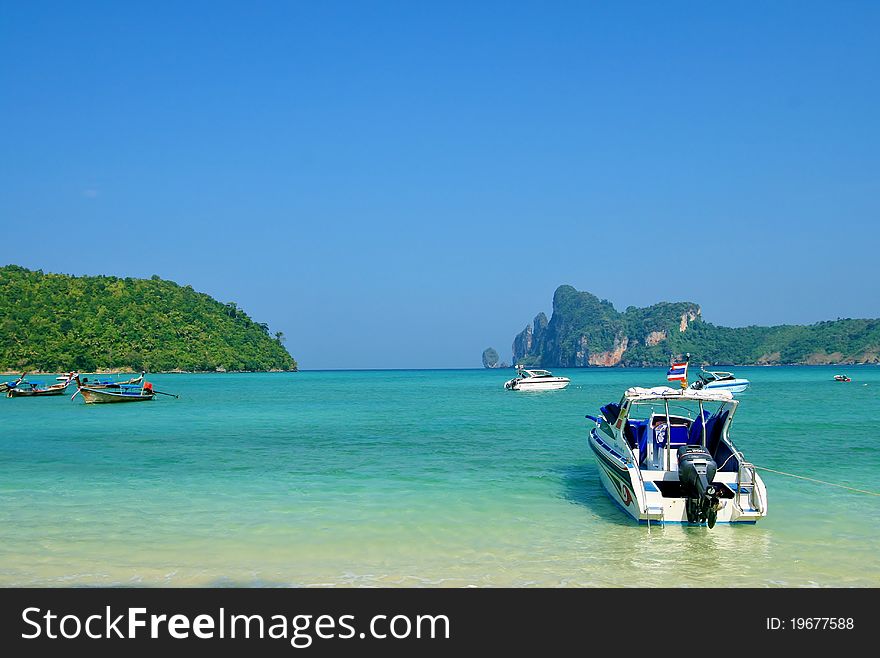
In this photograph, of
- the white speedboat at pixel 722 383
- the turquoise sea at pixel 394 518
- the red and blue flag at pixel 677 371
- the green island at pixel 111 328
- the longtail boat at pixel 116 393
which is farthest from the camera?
the green island at pixel 111 328

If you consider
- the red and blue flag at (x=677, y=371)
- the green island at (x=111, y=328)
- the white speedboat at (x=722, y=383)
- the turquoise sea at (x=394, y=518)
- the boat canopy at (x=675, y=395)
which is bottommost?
the turquoise sea at (x=394, y=518)

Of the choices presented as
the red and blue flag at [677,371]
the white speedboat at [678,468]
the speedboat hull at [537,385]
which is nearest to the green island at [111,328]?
the speedboat hull at [537,385]

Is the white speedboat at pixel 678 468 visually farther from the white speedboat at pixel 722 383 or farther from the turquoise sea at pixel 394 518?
the white speedboat at pixel 722 383

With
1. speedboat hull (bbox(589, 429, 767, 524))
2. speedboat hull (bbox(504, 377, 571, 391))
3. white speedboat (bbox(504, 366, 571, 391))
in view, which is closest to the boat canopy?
speedboat hull (bbox(589, 429, 767, 524))

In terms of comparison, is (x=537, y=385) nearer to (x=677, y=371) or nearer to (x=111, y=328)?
(x=677, y=371)

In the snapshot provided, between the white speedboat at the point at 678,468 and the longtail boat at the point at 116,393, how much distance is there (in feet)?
149

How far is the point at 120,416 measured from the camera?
43156mm

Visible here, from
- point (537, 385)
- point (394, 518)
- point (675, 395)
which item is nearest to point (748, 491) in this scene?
point (675, 395)

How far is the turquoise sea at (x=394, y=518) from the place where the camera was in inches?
417

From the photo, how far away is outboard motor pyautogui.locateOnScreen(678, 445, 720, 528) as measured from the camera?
12.4 metres

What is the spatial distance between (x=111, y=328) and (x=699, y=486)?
14854cm
